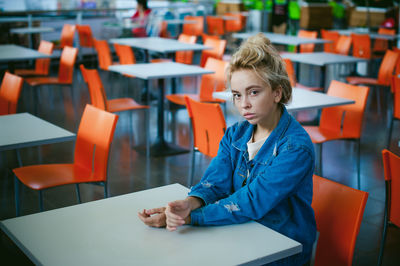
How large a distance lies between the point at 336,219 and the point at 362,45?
6.67 m

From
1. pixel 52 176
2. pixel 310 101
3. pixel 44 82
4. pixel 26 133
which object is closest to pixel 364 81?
pixel 310 101

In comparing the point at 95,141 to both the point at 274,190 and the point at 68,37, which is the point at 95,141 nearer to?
the point at 274,190

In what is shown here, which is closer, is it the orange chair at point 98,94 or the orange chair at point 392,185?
the orange chair at point 392,185

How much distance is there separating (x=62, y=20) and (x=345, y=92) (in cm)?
767

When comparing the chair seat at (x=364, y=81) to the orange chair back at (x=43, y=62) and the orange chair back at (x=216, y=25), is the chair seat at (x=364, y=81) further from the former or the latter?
the orange chair back at (x=216, y=25)

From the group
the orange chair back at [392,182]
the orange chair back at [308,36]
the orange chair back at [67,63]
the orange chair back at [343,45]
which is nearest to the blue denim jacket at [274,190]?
the orange chair back at [392,182]

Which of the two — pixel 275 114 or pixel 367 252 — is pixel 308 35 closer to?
pixel 367 252

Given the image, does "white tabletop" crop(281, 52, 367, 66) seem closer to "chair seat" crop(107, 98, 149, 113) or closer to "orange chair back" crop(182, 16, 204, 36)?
"chair seat" crop(107, 98, 149, 113)

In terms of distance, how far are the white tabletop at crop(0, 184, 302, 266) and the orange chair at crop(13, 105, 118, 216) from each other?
118cm

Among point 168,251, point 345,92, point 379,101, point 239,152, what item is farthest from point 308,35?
point 168,251

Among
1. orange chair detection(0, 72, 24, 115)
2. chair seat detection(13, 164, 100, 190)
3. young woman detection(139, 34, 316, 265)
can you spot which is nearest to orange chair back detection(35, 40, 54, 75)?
orange chair detection(0, 72, 24, 115)

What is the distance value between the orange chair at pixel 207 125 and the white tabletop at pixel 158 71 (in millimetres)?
1147

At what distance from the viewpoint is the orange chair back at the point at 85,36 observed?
30.1 ft

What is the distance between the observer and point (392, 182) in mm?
2463
